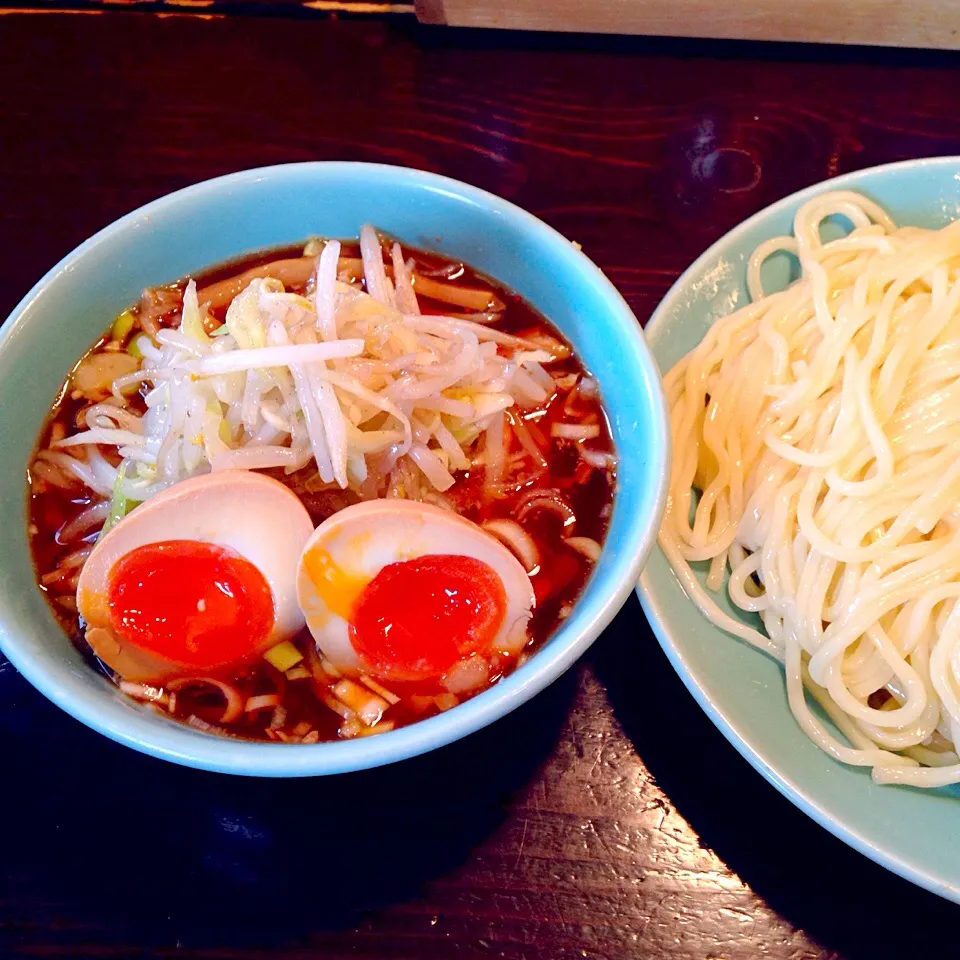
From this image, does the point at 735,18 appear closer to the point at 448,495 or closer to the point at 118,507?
the point at 448,495

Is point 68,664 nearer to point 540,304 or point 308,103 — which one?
point 540,304

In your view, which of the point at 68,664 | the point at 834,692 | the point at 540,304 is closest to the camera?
the point at 68,664

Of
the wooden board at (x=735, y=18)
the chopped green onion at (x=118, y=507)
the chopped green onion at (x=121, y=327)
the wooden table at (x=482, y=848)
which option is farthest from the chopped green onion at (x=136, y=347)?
the wooden board at (x=735, y=18)

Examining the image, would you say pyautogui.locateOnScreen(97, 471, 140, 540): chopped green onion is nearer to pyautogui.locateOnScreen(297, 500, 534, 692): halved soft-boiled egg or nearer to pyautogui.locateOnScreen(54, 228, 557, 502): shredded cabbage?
pyautogui.locateOnScreen(54, 228, 557, 502): shredded cabbage

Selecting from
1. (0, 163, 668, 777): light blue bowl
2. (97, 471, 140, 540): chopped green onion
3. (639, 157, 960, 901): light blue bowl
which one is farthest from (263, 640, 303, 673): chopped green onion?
(639, 157, 960, 901): light blue bowl

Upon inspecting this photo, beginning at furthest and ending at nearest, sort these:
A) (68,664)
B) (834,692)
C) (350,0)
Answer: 1. (350,0)
2. (834,692)
3. (68,664)

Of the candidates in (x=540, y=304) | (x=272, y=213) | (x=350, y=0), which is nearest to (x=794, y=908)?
(x=540, y=304)

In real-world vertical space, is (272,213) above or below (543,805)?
above
